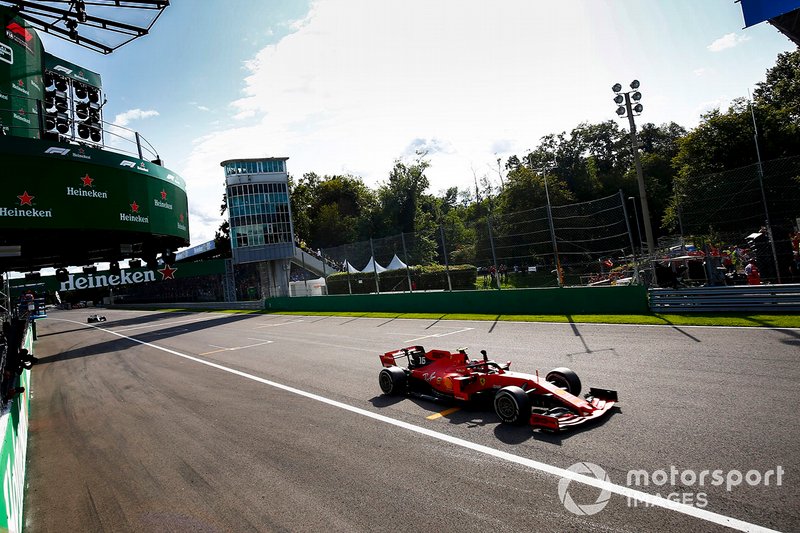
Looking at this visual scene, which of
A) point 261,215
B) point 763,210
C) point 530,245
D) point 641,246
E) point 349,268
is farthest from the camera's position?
point 261,215

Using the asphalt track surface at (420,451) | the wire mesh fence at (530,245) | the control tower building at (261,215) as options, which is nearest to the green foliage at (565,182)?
the wire mesh fence at (530,245)

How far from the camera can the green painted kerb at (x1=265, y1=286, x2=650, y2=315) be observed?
14.2 m

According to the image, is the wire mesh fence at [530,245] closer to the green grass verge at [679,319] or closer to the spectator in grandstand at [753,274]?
the green grass verge at [679,319]

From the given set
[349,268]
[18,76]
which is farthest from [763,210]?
[349,268]

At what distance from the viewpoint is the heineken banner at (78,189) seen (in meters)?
8.62

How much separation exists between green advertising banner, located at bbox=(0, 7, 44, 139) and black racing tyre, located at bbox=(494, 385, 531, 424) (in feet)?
35.4

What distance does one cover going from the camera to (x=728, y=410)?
5.34m

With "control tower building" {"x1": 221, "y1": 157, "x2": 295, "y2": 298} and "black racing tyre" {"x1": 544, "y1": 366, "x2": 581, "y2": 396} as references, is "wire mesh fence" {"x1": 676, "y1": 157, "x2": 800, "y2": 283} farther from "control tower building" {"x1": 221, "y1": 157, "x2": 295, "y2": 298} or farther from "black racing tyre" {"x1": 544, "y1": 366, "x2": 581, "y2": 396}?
"control tower building" {"x1": 221, "y1": 157, "x2": 295, "y2": 298}

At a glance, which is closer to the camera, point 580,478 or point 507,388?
point 580,478

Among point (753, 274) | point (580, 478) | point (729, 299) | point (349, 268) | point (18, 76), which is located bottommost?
point (580, 478)

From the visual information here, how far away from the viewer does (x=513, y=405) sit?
18.1ft

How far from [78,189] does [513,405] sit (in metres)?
9.97

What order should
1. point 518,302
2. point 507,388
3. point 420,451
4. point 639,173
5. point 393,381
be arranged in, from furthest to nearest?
1. point 518,302
2. point 639,173
3. point 393,381
4. point 507,388
5. point 420,451

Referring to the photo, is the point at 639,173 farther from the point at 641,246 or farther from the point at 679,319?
the point at 679,319
